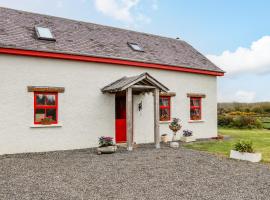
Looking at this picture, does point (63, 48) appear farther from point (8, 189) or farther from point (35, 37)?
point (8, 189)

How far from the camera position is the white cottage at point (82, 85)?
1252cm

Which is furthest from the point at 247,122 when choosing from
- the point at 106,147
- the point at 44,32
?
the point at 44,32

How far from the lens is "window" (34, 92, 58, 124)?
12992 millimetres

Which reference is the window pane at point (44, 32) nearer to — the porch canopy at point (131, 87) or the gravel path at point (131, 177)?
the porch canopy at point (131, 87)

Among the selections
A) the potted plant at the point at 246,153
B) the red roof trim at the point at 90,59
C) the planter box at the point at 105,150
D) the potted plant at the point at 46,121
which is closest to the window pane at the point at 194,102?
the red roof trim at the point at 90,59

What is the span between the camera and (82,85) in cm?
1411

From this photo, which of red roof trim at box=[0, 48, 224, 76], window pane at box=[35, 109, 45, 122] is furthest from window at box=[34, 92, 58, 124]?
red roof trim at box=[0, 48, 224, 76]

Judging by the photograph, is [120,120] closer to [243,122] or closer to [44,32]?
[44,32]

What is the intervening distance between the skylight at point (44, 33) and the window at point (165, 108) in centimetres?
707

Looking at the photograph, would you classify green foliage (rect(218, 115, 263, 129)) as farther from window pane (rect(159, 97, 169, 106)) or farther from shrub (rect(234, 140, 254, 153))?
shrub (rect(234, 140, 254, 153))

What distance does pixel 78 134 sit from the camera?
13984mm

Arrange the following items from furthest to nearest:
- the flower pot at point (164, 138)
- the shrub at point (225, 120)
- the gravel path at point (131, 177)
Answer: the shrub at point (225, 120), the flower pot at point (164, 138), the gravel path at point (131, 177)

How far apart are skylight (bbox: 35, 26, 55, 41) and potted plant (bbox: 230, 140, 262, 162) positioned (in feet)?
32.2

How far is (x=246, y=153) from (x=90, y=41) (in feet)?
31.9
